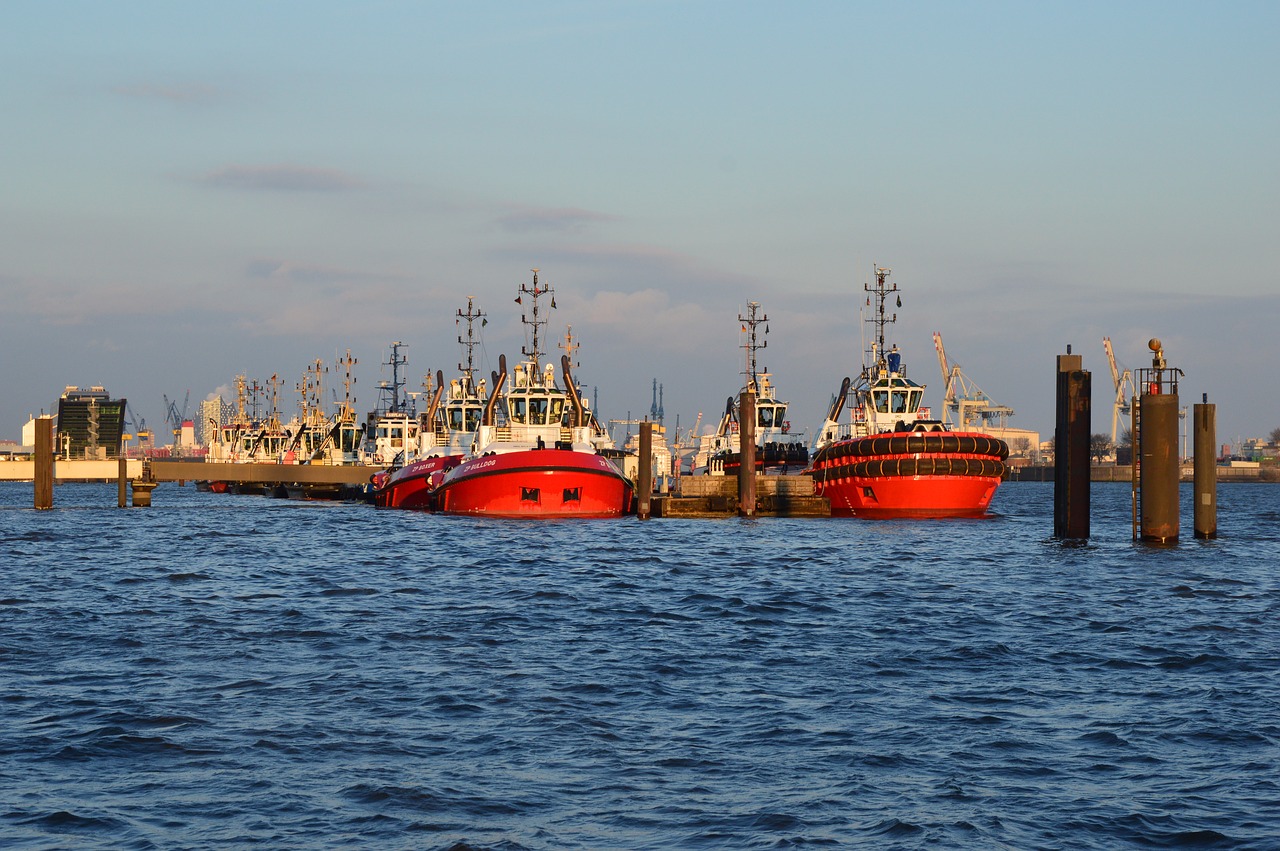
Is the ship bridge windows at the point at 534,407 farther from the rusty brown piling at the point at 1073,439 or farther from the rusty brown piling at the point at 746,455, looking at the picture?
the rusty brown piling at the point at 1073,439

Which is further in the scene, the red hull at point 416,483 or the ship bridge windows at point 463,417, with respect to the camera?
the ship bridge windows at point 463,417

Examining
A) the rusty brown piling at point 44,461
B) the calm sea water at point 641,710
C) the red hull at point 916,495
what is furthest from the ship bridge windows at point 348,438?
the calm sea water at point 641,710

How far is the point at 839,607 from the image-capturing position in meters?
30.2

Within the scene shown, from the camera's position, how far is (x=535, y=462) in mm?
64125

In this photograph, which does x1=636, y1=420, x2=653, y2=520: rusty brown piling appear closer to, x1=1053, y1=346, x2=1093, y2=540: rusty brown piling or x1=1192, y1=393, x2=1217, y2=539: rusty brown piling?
x1=1053, y1=346, x2=1093, y2=540: rusty brown piling

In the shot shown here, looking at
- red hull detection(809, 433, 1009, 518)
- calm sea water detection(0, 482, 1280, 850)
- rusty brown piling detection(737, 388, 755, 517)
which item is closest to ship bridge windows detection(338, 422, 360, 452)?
rusty brown piling detection(737, 388, 755, 517)

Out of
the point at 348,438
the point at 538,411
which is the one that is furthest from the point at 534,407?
the point at 348,438

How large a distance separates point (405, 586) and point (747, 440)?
100 ft

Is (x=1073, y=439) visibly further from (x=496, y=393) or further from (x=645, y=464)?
(x=496, y=393)

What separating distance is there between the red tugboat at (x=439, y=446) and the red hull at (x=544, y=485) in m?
14.9

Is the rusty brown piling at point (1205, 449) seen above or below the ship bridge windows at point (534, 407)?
below

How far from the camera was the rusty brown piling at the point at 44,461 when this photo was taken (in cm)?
7725

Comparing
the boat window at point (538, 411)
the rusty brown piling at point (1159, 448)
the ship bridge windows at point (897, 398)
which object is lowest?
the rusty brown piling at point (1159, 448)

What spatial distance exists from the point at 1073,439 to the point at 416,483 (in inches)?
2161
